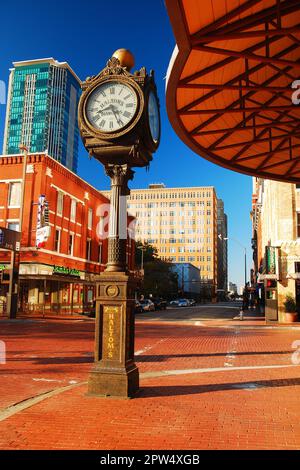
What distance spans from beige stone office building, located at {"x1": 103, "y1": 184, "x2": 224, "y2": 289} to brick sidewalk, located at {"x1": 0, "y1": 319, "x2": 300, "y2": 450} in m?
142

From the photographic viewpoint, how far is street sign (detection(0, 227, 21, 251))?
30.6m

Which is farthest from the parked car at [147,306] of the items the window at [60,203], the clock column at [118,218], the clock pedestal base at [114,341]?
the clock pedestal base at [114,341]

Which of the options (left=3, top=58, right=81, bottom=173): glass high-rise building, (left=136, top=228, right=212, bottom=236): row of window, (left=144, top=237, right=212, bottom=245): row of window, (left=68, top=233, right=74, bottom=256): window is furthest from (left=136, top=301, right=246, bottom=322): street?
(left=3, top=58, right=81, bottom=173): glass high-rise building

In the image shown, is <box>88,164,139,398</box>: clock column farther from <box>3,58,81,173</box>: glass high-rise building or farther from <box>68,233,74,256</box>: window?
<box>3,58,81,173</box>: glass high-rise building

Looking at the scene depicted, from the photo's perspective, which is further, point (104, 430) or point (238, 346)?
point (238, 346)

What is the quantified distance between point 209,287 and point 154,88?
144869 mm

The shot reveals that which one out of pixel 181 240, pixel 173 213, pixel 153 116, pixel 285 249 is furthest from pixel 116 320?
pixel 173 213

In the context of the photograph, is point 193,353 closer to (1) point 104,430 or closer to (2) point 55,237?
(1) point 104,430

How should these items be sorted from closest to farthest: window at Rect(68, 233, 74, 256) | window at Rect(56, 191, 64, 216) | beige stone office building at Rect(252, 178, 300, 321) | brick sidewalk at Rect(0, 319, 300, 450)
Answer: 1. brick sidewalk at Rect(0, 319, 300, 450)
2. beige stone office building at Rect(252, 178, 300, 321)
3. window at Rect(56, 191, 64, 216)
4. window at Rect(68, 233, 74, 256)

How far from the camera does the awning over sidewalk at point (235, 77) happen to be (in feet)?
22.7

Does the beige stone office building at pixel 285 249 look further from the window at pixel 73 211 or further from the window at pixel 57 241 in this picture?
the window at pixel 73 211

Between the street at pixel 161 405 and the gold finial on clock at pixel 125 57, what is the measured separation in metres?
6.31

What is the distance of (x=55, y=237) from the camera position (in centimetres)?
4053
